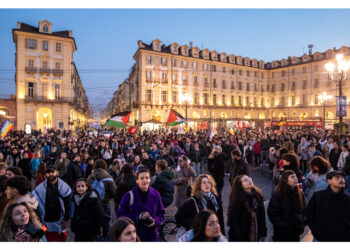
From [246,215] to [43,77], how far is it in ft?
127

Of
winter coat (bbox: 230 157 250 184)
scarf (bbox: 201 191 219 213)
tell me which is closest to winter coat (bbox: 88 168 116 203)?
scarf (bbox: 201 191 219 213)

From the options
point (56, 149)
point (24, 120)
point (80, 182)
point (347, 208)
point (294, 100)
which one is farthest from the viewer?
point (294, 100)

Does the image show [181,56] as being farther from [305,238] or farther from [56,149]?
[305,238]

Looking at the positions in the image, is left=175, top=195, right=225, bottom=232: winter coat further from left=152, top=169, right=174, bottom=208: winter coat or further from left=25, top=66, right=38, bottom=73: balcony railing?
left=25, top=66, right=38, bottom=73: balcony railing

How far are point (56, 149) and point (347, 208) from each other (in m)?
10.3

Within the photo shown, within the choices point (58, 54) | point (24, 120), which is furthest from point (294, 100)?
point (24, 120)

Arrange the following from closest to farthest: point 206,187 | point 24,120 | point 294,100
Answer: point 206,187
point 24,120
point 294,100

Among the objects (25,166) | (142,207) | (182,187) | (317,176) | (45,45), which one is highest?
(45,45)

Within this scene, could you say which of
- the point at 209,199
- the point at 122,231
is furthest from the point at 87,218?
the point at 209,199

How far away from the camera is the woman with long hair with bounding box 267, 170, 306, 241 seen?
135 inches

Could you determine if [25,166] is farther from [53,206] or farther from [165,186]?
[165,186]

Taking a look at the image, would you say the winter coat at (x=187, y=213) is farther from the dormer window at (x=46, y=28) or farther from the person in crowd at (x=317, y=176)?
the dormer window at (x=46, y=28)

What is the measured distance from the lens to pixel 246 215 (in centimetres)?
335

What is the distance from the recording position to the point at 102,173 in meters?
4.93
